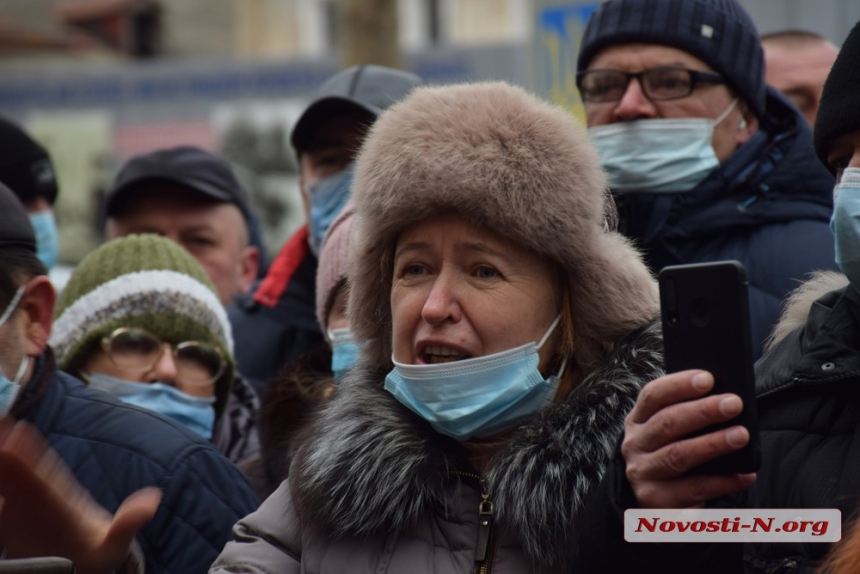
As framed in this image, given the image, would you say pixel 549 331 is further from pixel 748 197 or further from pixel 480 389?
pixel 748 197

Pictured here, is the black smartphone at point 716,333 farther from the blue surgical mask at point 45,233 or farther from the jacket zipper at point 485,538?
the blue surgical mask at point 45,233

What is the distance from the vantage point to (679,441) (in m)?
2.16

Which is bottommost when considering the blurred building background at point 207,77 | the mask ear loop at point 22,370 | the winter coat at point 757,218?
the blurred building background at point 207,77

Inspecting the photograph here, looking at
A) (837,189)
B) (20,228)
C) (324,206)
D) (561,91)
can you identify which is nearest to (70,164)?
(561,91)

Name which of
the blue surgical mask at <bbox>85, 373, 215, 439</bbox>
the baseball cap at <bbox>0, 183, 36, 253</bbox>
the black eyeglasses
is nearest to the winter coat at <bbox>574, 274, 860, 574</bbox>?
the black eyeglasses

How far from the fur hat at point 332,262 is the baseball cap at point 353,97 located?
813 millimetres

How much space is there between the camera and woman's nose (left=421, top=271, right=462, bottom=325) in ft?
9.69

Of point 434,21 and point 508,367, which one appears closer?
point 508,367

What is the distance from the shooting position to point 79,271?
14.8 ft

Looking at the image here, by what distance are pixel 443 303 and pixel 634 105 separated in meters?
1.60

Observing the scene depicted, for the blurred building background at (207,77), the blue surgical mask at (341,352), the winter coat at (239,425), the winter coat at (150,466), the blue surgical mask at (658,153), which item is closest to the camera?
the winter coat at (150,466)

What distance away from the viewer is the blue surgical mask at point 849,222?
8.82 ft

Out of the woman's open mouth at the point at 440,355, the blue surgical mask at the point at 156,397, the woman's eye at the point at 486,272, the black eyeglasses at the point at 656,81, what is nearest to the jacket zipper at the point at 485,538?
the woman's open mouth at the point at 440,355

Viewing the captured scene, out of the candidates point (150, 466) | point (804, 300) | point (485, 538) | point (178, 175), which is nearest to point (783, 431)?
point (804, 300)
